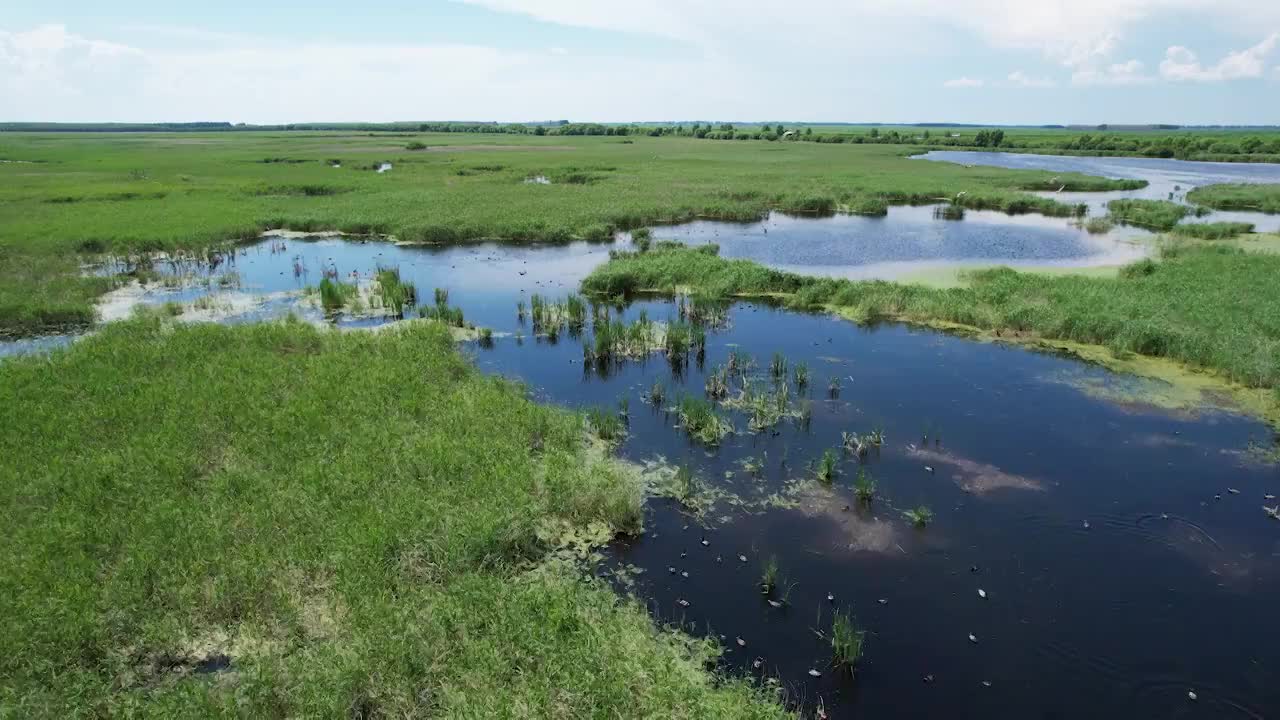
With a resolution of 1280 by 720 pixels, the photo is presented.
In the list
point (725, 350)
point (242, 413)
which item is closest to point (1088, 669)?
point (725, 350)

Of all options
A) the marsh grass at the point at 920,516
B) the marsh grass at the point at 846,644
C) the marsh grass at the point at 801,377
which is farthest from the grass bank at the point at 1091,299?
the marsh grass at the point at 846,644

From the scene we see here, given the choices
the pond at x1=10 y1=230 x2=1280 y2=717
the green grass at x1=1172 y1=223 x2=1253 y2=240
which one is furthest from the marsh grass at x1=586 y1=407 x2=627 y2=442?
the green grass at x1=1172 y1=223 x2=1253 y2=240

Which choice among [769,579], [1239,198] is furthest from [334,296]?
[1239,198]

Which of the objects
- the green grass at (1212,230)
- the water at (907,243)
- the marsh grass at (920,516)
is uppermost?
the green grass at (1212,230)

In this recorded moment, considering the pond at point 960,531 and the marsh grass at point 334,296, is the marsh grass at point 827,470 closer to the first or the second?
the pond at point 960,531

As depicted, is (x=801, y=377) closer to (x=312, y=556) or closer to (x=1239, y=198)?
(x=312, y=556)

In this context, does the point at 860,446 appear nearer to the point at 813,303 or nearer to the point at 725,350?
the point at 725,350
